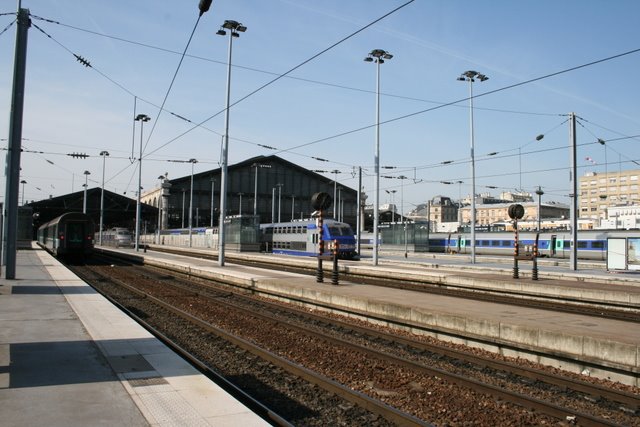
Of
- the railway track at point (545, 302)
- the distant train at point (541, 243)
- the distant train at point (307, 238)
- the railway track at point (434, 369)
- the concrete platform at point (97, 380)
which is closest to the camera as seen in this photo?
the concrete platform at point (97, 380)

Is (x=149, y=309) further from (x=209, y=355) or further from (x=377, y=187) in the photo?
(x=377, y=187)

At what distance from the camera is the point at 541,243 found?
4984 cm

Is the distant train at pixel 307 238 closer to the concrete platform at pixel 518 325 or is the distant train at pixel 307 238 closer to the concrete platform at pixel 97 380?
the concrete platform at pixel 518 325

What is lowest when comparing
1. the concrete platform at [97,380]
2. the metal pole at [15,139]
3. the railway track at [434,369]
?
the railway track at [434,369]

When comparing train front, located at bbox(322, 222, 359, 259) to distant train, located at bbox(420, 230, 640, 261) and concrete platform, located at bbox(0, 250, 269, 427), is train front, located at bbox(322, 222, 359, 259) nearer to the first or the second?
distant train, located at bbox(420, 230, 640, 261)

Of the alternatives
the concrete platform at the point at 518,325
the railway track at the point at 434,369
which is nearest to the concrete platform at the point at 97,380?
the railway track at the point at 434,369

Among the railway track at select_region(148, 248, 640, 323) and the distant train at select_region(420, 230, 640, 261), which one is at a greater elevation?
the distant train at select_region(420, 230, 640, 261)

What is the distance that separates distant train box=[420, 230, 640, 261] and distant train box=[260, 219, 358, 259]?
13462 mm

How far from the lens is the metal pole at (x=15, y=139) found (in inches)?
702

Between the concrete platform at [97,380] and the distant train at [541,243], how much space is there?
32.7m

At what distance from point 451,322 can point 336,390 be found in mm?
4385

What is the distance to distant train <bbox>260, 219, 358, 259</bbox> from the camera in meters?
40.5

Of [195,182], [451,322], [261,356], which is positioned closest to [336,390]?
[261,356]

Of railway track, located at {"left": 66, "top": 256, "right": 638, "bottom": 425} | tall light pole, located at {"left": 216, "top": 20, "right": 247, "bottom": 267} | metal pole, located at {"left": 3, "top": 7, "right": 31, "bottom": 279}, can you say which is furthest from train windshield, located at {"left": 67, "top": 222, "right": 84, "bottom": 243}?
railway track, located at {"left": 66, "top": 256, "right": 638, "bottom": 425}
